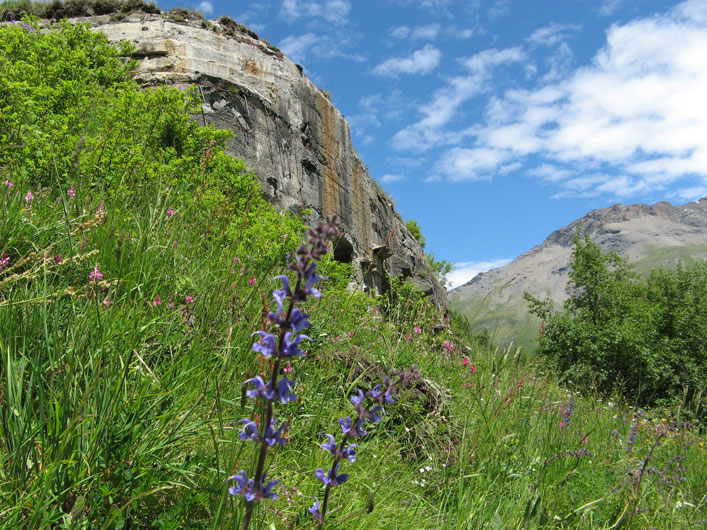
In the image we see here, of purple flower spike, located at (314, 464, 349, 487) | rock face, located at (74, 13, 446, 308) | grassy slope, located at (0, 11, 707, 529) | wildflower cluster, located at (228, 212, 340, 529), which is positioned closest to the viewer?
wildflower cluster, located at (228, 212, 340, 529)

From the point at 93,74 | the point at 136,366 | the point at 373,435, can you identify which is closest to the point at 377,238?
the point at 93,74

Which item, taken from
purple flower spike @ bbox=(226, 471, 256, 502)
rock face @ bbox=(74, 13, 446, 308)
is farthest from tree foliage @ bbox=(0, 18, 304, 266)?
rock face @ bbox=(74, 13, 446, 308)

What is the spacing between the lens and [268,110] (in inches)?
513

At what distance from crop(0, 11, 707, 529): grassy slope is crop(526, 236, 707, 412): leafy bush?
96.3 ft

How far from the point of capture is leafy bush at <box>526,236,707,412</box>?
31.3 metres

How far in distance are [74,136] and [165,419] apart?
5457 millimetres

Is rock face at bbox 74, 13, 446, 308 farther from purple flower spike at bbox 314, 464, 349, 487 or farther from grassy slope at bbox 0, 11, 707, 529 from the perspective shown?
purple flower spike at bbox 314, 464, 349, 487

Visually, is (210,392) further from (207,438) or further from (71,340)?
(71,340)

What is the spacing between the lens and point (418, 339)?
206 inches

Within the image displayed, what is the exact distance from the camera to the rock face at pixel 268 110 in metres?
11.9

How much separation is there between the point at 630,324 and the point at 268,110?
32.8 m

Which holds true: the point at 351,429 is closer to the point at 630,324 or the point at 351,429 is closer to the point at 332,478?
the point at 332,478

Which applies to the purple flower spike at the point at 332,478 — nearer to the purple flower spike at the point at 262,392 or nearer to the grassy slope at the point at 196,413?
the grassy slope at the point at 196,413

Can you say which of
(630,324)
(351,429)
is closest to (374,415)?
(351,429)
